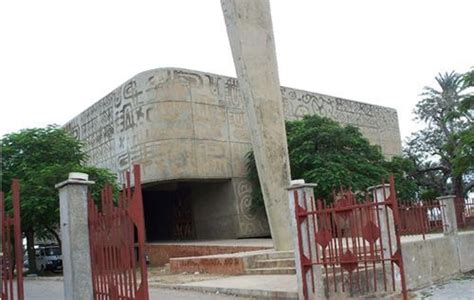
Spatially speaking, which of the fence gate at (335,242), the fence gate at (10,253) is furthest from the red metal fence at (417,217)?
the fence gate at (10,253)

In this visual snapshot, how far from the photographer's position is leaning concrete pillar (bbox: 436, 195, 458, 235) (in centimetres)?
1191

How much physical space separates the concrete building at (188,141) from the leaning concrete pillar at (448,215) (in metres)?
9.90

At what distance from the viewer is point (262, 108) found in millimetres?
12117

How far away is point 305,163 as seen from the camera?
1959cm

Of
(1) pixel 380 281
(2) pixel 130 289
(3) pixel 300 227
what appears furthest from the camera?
(1) pixel 380 281

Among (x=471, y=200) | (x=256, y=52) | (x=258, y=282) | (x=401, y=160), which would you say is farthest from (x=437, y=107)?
(x=258, y=282)

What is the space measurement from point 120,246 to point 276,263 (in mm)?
6820

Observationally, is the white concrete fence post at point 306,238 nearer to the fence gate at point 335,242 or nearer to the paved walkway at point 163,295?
the fence gate at point 335,242

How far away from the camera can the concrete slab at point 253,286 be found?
8152 millimetres

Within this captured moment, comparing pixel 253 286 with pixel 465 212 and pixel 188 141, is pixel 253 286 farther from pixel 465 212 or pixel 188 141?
pixel 188 141

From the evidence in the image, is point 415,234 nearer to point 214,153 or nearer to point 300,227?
point 300,227

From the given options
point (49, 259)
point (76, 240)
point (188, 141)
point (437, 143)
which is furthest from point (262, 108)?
point (437, 143)

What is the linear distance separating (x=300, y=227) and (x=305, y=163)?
12.4 m

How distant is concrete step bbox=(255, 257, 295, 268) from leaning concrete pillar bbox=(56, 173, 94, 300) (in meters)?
5.95
